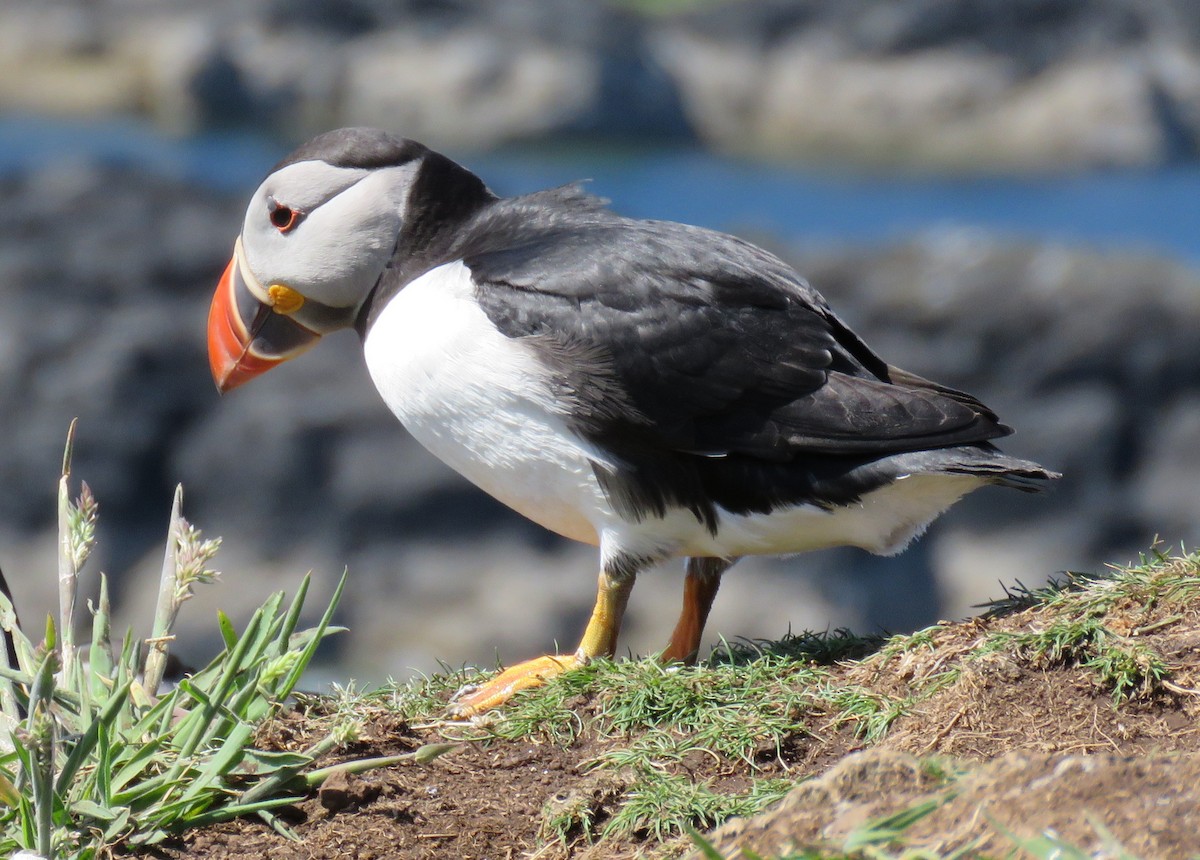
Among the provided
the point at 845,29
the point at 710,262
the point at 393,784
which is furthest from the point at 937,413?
the point at 845,29

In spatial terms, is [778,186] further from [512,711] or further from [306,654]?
[306,654]

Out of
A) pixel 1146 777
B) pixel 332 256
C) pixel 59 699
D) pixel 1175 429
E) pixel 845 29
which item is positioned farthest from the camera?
pixel 845 29

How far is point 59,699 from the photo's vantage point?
3.09 m

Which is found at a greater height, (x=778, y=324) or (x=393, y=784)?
(x=778, y=324)

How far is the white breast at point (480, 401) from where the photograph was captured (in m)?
3.79

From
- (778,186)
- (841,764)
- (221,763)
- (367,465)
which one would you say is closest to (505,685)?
(221,763)

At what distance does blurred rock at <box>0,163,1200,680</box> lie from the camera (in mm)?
10352

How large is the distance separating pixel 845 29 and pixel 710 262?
65.5 feet

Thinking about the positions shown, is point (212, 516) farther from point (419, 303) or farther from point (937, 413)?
point (937, 413)

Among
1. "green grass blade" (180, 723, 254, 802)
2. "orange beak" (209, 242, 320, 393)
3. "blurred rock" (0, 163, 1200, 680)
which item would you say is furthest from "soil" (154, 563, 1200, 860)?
"blurred rock" (0, 163, 1200, 680)

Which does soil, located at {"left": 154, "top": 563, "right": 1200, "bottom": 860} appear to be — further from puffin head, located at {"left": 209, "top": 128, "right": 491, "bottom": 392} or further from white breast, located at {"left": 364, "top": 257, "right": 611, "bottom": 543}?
puffin head, located at {"left": 209, "top": 128, "right": 491, "bottom": 392}

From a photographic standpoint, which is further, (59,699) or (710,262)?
(710,262)

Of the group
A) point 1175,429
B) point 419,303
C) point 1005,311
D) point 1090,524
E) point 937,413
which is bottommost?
point 1090,524

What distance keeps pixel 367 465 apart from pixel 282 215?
6.38 m
